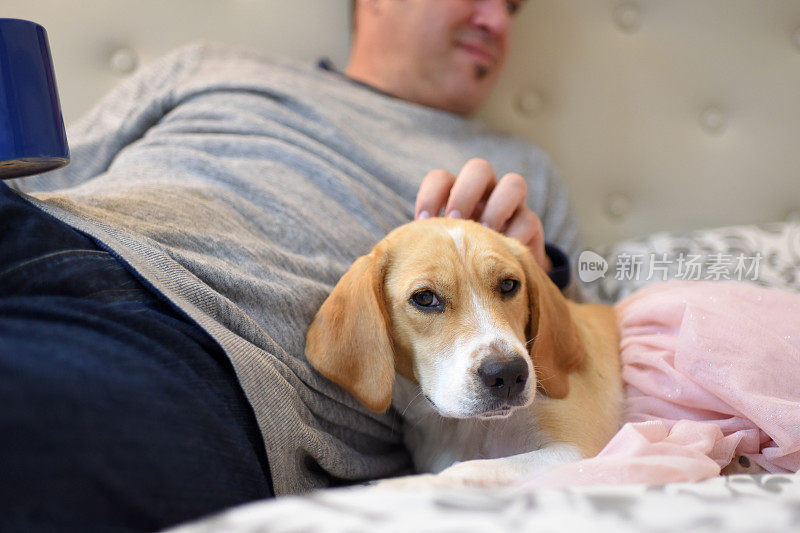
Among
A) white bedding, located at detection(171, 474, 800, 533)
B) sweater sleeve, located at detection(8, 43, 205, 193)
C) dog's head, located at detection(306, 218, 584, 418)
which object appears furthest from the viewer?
sweater sleeve, located at detection(8, 43, 205, 193)

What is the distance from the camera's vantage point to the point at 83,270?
2.47ft

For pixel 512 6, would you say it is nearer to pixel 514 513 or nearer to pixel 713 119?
pixel 713 119

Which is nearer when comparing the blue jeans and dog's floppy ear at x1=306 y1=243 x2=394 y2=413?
the blue jeans

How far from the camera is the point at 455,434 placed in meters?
1.10

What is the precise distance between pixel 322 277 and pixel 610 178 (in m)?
1.33

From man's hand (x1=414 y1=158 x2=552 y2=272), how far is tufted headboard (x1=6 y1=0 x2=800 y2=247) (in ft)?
2.82

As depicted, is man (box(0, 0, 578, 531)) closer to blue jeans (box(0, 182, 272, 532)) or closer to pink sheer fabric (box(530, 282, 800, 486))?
blue jeans (box(0, 182, 272, 532))

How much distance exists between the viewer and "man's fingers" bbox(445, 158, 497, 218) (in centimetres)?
123

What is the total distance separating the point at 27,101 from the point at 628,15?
191cm

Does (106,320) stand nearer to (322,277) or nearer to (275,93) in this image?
(322,277)

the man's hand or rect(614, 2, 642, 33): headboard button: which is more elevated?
rect(614, 2, 642, 33): headboard button

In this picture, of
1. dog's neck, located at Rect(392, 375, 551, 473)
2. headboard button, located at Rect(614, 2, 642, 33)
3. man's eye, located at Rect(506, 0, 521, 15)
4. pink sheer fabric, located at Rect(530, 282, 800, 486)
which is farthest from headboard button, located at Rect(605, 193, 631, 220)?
dog's neck, located at Rect(392, 375, 551, 473)

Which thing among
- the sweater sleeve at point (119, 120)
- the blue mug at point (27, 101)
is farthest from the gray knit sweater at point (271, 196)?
the blue mug at point (27, 101)

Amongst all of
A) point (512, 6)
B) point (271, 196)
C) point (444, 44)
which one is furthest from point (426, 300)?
point (512, 6)
